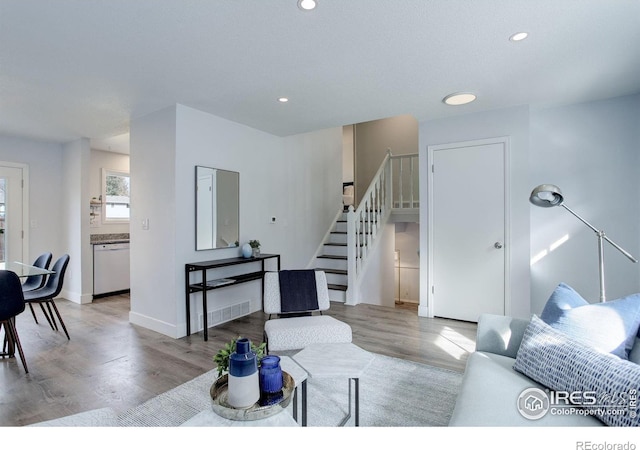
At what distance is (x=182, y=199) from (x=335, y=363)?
248 centimetres

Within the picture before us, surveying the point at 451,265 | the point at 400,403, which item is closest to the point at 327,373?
the point at 400,403

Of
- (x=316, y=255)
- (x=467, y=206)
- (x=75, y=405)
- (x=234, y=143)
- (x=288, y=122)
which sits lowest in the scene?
(x=75, y=405)

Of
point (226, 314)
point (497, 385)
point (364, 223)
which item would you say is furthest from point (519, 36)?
point (226, 314)

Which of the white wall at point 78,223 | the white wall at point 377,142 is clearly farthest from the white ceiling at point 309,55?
the white wall at point 377,142

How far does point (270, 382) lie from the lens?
146cm

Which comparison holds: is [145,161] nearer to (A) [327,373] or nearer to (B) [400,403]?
(A) [327,373]

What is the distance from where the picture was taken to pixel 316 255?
5586mm

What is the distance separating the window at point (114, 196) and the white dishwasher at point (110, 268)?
2.63ft

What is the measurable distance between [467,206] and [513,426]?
2.85m

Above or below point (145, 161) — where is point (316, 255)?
below

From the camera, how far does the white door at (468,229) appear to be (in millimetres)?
3629

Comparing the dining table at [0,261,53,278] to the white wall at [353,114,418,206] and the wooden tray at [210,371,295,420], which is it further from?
the white wall at [353,114,418,206]

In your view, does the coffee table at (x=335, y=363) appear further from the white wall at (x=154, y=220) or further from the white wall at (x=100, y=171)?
the white wall at (x=100, y=171)

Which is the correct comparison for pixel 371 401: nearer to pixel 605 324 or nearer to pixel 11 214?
pixel 605 324
